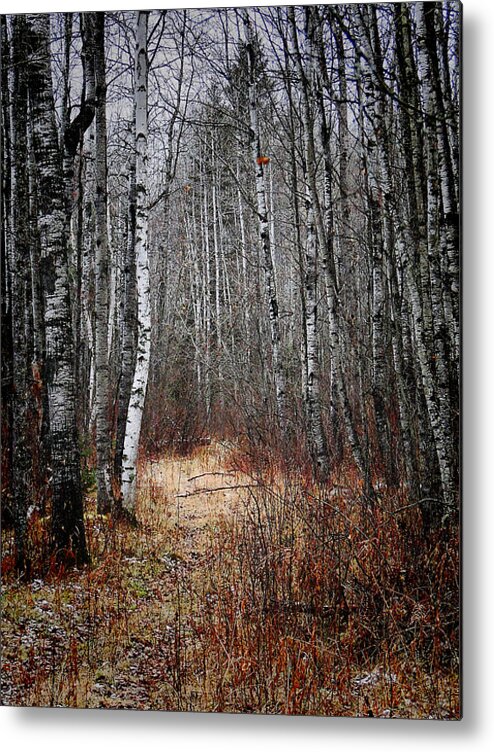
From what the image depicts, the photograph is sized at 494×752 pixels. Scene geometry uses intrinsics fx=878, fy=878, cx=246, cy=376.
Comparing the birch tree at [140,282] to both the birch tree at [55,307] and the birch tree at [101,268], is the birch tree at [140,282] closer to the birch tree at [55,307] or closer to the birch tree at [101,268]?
the birch tree at [101,268]

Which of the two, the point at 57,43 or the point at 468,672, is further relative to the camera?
the point at 57,43

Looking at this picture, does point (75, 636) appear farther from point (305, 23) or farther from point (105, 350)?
point (305, 23)

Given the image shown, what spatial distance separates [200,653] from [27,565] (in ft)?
2.96

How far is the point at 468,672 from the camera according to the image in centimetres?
384

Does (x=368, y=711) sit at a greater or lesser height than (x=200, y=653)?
lesser

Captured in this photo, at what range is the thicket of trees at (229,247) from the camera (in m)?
3.84

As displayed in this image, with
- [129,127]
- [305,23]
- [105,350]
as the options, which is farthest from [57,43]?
[105,350]

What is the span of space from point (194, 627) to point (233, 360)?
122cm

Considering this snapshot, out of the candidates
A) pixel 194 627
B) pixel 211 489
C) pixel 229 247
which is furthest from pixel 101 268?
pixel 194 627

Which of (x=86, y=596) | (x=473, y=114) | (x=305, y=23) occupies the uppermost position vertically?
(x=305, y=23)

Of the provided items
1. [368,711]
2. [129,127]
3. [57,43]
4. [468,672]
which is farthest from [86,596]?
[57,43]

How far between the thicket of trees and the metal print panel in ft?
0.03

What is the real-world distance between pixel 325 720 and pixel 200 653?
0.63 meters

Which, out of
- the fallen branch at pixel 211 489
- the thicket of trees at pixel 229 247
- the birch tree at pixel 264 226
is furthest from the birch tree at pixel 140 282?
the birch tree at pixel 264 226
